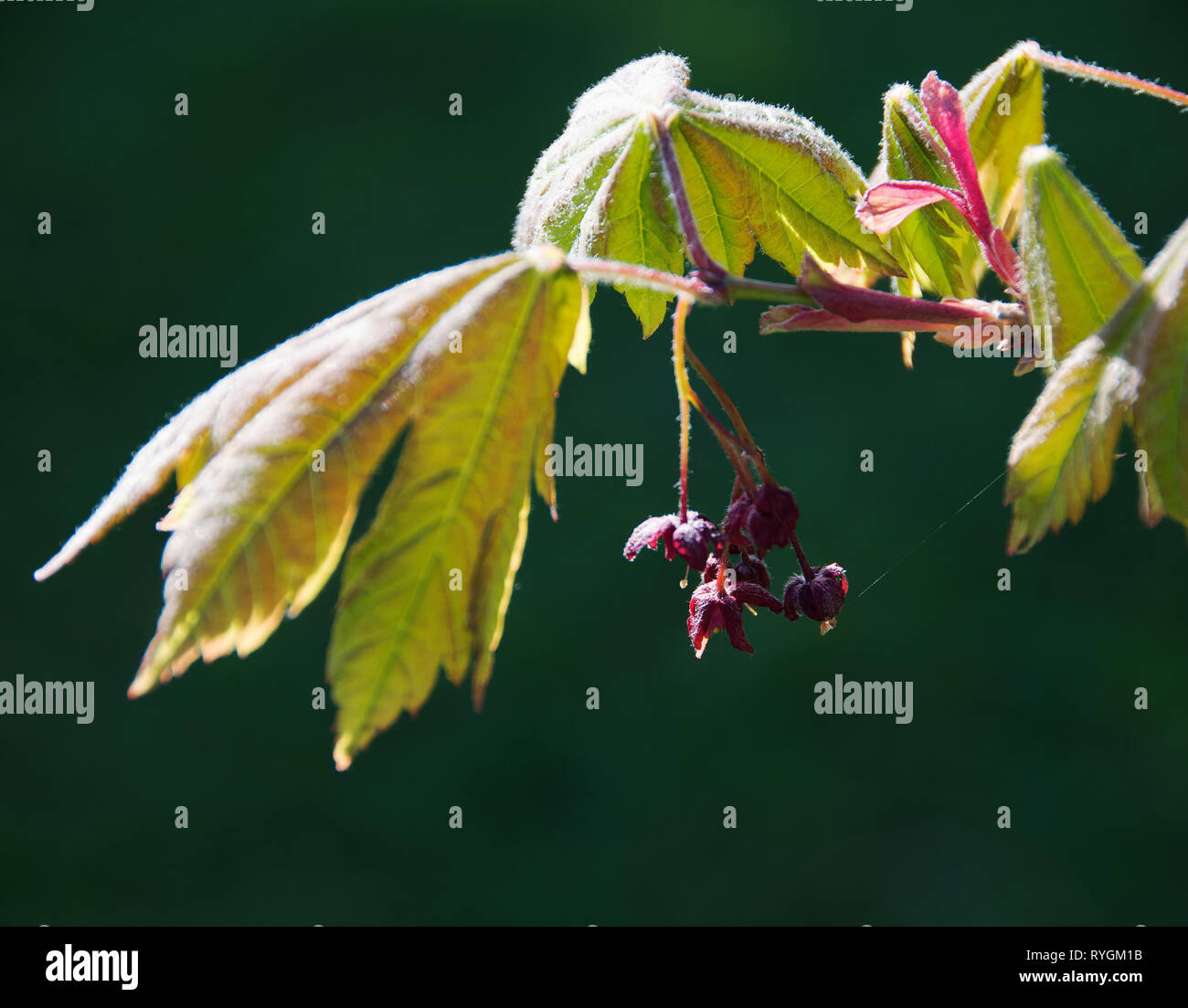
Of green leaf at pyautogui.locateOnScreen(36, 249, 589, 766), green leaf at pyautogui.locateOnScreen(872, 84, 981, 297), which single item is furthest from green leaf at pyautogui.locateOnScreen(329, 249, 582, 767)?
green leaf at pyautogui.locateOnScreen(872, 84, 981, 297)

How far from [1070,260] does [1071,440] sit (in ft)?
0.60

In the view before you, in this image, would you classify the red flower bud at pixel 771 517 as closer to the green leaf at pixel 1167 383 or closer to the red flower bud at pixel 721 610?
the red flower bud at pixel 721 610

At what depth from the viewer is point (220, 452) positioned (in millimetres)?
897

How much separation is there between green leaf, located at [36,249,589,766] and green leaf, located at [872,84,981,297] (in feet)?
1.38

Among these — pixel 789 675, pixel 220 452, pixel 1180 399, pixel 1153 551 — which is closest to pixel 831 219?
pixel 1180 399

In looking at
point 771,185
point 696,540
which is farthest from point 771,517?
Result: point 771,185

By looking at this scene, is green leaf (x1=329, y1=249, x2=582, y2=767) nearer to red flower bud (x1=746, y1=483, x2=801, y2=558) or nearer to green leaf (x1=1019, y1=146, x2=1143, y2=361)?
red flower bud (x1=746, y1=483, x2=801, y2=558)

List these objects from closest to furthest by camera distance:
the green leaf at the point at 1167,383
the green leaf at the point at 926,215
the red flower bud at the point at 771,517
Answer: the green leaf at the point at 1167,383 < the red flower bud at the point at 771,517 < the green leaf at the point at 926,215

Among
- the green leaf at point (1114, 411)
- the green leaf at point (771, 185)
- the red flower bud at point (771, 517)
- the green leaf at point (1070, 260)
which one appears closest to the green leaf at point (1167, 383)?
the green leaf at point (1114, 411)

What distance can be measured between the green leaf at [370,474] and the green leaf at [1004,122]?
563mm

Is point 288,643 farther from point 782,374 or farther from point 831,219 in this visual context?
point 831,219

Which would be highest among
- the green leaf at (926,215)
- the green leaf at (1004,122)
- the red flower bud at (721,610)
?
the green leaf at (1004,122)

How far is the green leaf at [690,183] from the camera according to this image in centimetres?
122

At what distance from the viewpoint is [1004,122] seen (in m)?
1.27
